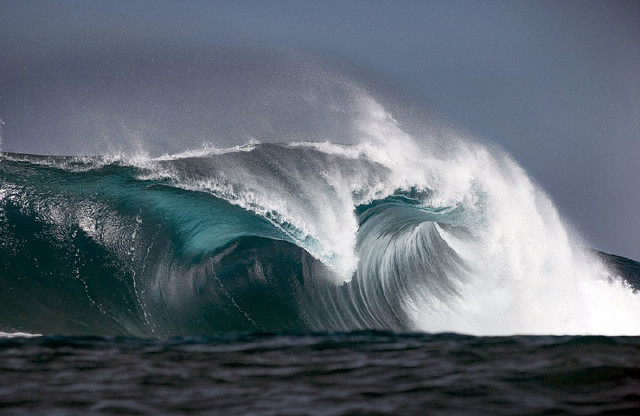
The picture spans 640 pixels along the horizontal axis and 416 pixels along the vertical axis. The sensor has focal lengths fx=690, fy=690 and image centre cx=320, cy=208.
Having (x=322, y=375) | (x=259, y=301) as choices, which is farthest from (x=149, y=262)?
(x=322, y=375)

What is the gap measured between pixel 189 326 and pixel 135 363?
5607 millimetres

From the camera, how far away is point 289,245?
421 inches

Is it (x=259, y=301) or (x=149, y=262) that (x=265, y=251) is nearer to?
(x=259, y=301)

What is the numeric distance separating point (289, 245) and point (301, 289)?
2.34 ft

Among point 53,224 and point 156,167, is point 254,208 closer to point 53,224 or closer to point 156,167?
point 156,167

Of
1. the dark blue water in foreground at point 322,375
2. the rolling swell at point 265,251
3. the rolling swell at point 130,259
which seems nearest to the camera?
the dark blue water in foreground at point 322,375

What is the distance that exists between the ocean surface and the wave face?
32 millimetres

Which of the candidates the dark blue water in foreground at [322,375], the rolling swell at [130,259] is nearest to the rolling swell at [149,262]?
the rolling swell at [130,259]

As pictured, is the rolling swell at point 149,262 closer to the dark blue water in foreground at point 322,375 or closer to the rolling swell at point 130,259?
the rolling swell at point 130,259

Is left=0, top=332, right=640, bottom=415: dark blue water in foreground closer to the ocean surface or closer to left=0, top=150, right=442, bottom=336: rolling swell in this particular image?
the ocean surface

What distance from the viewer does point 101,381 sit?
345cm

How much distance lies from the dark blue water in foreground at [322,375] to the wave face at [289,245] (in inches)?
183

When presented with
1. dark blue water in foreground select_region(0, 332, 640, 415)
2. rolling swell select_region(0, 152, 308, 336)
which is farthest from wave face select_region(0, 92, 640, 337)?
dark blue water in foreground select_region(0, 332, 640, 415)

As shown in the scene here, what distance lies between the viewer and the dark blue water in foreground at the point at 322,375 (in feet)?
9.75
